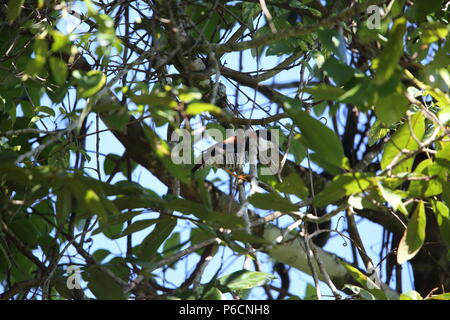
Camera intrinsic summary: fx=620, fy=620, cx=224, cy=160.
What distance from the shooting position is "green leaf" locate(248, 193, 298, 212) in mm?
918

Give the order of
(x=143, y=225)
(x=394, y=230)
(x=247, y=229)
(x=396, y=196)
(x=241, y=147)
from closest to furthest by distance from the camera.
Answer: (x=396, y=196) < (x=247, y=229) < (x=143, y=225) < (x=241, y=147) < (x=394, y=230)

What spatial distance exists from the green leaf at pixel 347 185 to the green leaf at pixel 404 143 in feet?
0.36

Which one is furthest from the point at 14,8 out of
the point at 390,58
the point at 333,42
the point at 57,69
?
the point at 390,58

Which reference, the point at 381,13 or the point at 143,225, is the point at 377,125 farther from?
the point at 143,225

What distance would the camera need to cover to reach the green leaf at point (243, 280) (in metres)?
0.99

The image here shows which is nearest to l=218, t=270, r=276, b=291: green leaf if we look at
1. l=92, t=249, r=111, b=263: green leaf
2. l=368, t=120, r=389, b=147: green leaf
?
l=368, t=120, r=389, b=147: green leaf

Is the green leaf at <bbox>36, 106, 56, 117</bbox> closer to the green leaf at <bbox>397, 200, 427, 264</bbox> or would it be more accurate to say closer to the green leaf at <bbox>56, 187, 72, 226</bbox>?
the green leaf at <bbox>56, 187, 72, 226</bbox>

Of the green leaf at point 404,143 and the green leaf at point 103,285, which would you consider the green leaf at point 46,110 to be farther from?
the green leaf at point 404,143

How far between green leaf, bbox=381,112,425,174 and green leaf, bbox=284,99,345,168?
0.49 feet

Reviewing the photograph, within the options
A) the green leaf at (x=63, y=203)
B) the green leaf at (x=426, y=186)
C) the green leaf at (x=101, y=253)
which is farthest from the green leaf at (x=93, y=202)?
the green leaf at (x=101, y=253)

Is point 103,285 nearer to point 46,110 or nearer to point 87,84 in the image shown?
point 87,84
